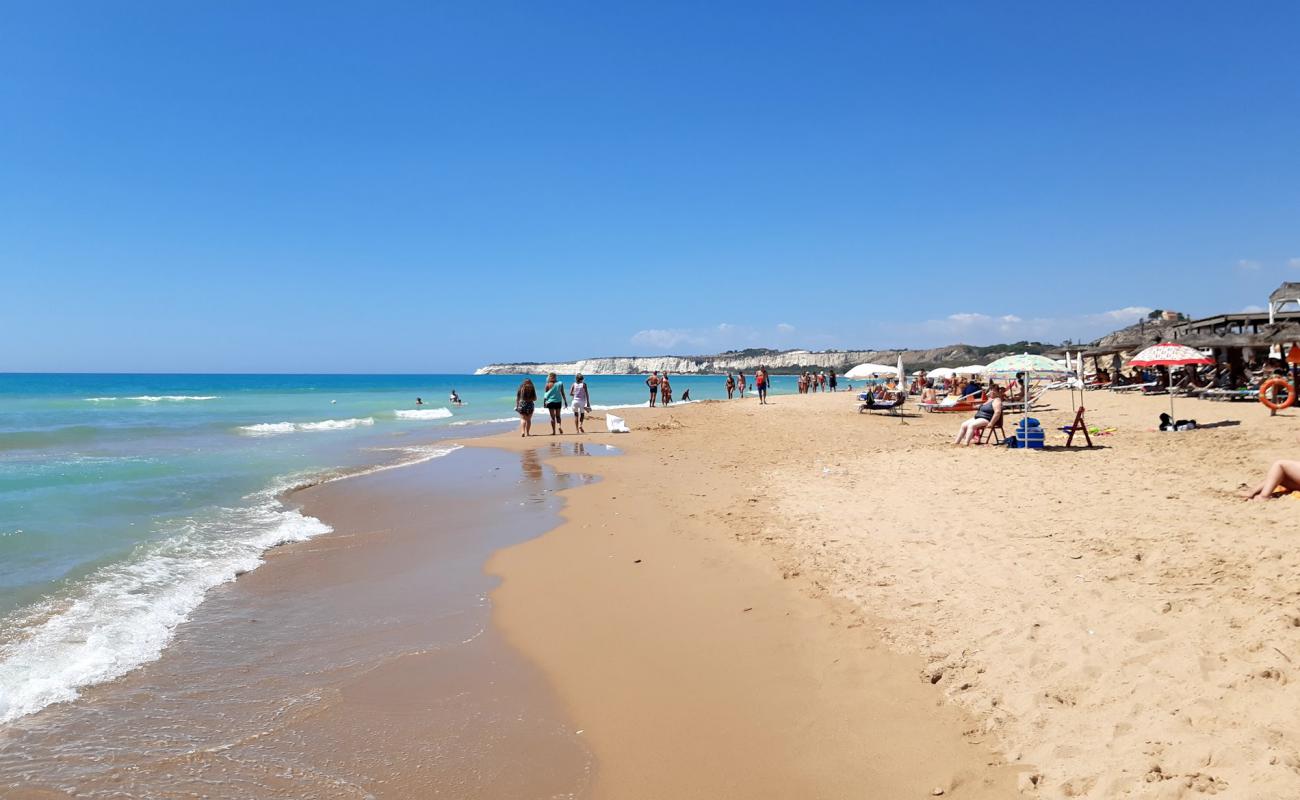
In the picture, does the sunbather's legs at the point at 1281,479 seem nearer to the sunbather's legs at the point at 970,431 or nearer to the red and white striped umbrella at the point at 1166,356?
the sunbather's legs at the point at 970,431

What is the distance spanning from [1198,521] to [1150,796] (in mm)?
4593

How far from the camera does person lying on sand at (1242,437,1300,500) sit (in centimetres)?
661

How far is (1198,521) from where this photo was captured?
6262 millimetres

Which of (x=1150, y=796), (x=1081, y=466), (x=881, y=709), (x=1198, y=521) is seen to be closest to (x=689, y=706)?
(x=881, y=709)

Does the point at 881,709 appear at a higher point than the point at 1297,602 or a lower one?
lower

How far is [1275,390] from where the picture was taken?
55.6 feet

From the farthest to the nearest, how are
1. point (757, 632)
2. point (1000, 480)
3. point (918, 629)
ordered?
point (1000, 480), point (757, 632), point (918, 629)

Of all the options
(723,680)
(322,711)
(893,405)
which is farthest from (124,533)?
(893,405)

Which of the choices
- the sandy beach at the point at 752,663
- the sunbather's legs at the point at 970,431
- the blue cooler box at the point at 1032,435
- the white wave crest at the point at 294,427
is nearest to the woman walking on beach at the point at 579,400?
the sunbather's legs at the point at 970,431

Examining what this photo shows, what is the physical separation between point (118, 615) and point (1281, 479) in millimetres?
10334

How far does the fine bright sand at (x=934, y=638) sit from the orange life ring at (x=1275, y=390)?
9523 mm

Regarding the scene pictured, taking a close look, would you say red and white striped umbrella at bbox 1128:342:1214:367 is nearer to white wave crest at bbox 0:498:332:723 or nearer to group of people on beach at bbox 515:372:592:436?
group of people on beach at bbox 515:372:592:436

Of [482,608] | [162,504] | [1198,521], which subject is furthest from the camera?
[162,504]

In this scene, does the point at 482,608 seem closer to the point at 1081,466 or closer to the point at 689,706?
the point at 689,706
